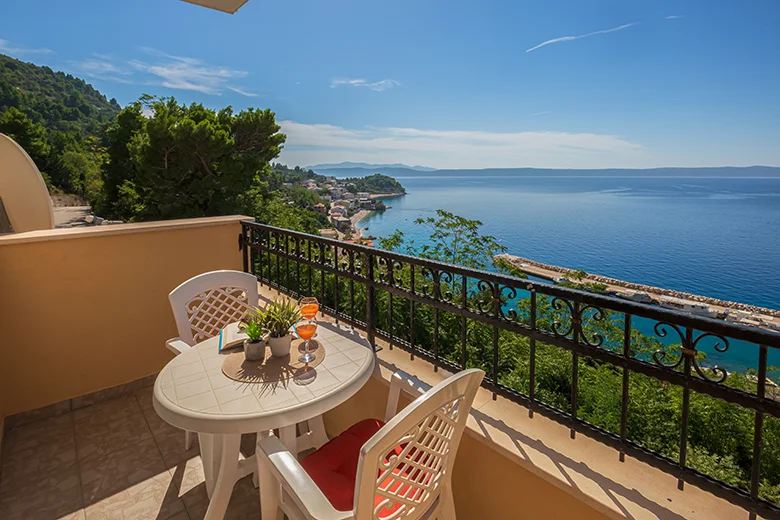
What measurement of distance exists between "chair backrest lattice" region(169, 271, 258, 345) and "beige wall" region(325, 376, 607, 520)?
142 centimetres

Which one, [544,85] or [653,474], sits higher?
[544,85]

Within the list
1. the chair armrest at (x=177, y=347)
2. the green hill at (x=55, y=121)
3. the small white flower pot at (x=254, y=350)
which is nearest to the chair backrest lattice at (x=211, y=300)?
the chair armrest at (x=177, y=347)

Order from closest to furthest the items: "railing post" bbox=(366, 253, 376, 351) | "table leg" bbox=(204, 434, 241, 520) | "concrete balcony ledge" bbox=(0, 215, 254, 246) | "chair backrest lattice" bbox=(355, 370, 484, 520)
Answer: "chair backrest lattice" bbox=(355, 370, 484, 520), "table leg" bbox=(204, 434, 241, 520), "railing post" bbox=(366, 253, 376, 351), "concrete balcony ledge" bbox=(0, 215, 254, 246)

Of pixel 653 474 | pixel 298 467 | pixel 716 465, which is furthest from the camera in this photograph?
pixel 716 465

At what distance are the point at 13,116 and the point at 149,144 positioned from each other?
2411 cm

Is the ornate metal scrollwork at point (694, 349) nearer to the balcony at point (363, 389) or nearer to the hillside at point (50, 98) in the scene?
the balcony at point (363, 389)

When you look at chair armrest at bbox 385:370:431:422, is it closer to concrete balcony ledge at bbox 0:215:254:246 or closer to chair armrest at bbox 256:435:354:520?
Result: chair armrest at bbox 256:435:354:520

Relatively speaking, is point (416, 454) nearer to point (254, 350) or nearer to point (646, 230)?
point (254, 350)

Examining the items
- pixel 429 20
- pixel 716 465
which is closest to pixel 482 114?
pixel 429 20

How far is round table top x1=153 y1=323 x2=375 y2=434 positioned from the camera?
4.17 feet

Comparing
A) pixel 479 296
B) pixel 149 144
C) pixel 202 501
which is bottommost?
pixel 202 501

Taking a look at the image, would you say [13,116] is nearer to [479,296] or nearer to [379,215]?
[379,215]

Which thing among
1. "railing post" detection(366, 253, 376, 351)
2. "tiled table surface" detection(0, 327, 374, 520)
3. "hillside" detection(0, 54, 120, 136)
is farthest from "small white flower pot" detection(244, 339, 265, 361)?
"hillside" detection(0, 54, 120, 136)

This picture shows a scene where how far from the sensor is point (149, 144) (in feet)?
44.7
